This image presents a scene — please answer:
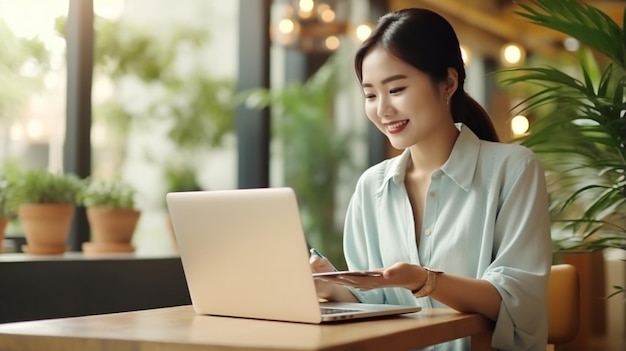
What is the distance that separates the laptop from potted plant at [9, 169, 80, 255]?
4.57 feet

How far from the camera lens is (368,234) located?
2.54 m

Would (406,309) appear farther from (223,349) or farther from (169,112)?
(169,112)

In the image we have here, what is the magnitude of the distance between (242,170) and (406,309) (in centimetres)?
287

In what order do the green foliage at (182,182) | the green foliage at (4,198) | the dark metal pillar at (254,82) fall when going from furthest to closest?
1. the dark metal pillar at (254,82)
2. the green foliage at (182,182)
3. the green foliage at (4,198)

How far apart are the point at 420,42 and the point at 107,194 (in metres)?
1.65

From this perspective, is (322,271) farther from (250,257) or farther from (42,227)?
(42,227)

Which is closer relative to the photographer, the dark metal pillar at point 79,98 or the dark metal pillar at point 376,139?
the dark metal pillar at point 79,98

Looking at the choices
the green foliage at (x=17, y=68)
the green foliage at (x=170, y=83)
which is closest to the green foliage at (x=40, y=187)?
the green foliage at (x=17, y=68)

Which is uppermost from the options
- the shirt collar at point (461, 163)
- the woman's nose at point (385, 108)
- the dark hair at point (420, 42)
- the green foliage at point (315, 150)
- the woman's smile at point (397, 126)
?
the dark hair at point (420, 42)

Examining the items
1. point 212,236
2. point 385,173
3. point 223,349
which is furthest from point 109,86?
point 223,349

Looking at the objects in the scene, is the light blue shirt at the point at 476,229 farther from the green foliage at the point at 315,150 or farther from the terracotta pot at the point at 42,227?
the green foliage at the point at 315,150

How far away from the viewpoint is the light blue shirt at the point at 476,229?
218 cm

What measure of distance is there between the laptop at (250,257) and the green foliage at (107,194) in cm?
156

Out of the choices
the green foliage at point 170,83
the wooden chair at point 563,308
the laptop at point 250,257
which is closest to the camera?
the laptop at point 250,257
